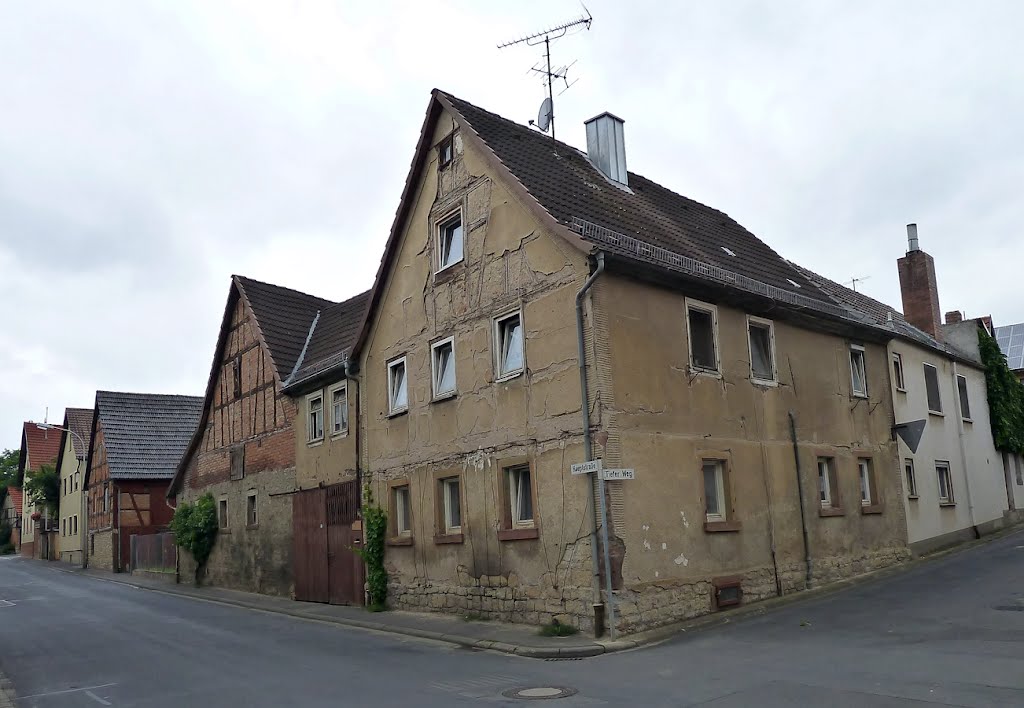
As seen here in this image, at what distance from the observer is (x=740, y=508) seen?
15781mm

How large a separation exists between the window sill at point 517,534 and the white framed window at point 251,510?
12055 millimetres

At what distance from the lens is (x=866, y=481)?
786 inches

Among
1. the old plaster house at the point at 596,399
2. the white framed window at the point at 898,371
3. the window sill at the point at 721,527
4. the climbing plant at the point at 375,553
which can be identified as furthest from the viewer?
the white framed window at the point at 898,371

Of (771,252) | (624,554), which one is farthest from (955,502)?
(624,554)

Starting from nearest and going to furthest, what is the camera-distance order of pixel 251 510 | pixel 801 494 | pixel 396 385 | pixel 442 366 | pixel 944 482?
pixel 801 494
pixel 442 366
pixel 396 385
pixel 944 482
pixel 251 510

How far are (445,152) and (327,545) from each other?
32.1ft

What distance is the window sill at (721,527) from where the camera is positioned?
49.1ft

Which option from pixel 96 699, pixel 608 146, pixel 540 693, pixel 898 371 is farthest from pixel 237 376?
pixel 540 693

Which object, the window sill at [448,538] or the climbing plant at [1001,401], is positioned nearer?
the window sill at [448,538]

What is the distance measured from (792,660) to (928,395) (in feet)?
53.6

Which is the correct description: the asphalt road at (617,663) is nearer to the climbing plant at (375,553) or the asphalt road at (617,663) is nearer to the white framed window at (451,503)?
the climbing plant at (375,553)

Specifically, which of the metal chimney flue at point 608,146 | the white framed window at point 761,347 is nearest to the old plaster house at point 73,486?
the metal chimney flue at point 608,146

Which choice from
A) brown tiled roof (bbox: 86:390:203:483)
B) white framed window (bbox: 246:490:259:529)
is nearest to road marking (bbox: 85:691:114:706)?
white framed window (bbox: 246:490:259:529)

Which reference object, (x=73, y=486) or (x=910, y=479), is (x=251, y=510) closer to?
(x=910, y=479)
